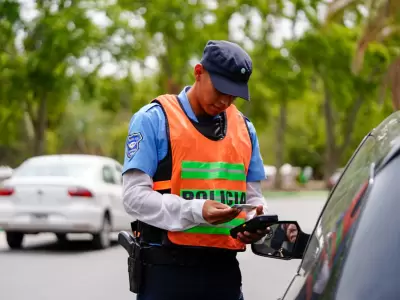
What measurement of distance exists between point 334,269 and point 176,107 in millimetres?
1399

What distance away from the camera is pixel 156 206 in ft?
10.7

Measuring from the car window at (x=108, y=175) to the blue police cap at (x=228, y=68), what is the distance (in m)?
11.7

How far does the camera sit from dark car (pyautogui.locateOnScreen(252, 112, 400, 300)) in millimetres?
2045

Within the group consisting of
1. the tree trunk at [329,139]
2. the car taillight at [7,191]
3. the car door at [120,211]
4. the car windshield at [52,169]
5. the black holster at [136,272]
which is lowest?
the tree trunk at [329,139]

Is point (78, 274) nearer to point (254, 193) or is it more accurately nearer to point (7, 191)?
point (7, 191)

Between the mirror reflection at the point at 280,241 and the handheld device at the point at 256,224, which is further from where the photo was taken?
the mirror reflection at the point at 280,241

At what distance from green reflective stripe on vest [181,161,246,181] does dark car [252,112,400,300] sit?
2.65 feet

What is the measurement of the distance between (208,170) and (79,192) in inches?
430

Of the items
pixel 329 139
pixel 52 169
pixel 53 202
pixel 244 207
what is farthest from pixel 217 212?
pixel 329 139

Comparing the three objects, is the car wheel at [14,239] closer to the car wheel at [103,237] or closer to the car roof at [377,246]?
the car wheel at [103,237]

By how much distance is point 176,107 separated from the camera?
3428 millimetres

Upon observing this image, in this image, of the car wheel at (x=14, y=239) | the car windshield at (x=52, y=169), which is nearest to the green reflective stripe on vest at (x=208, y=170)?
the car windshield at (x=52, y=169)

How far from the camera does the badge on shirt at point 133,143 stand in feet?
10.9

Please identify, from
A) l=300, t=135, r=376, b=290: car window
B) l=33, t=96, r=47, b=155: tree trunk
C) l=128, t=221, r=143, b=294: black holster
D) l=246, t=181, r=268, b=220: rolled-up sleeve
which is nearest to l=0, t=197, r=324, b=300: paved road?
l=246, t=181, r=268, b=220: rolled-up sleeve
